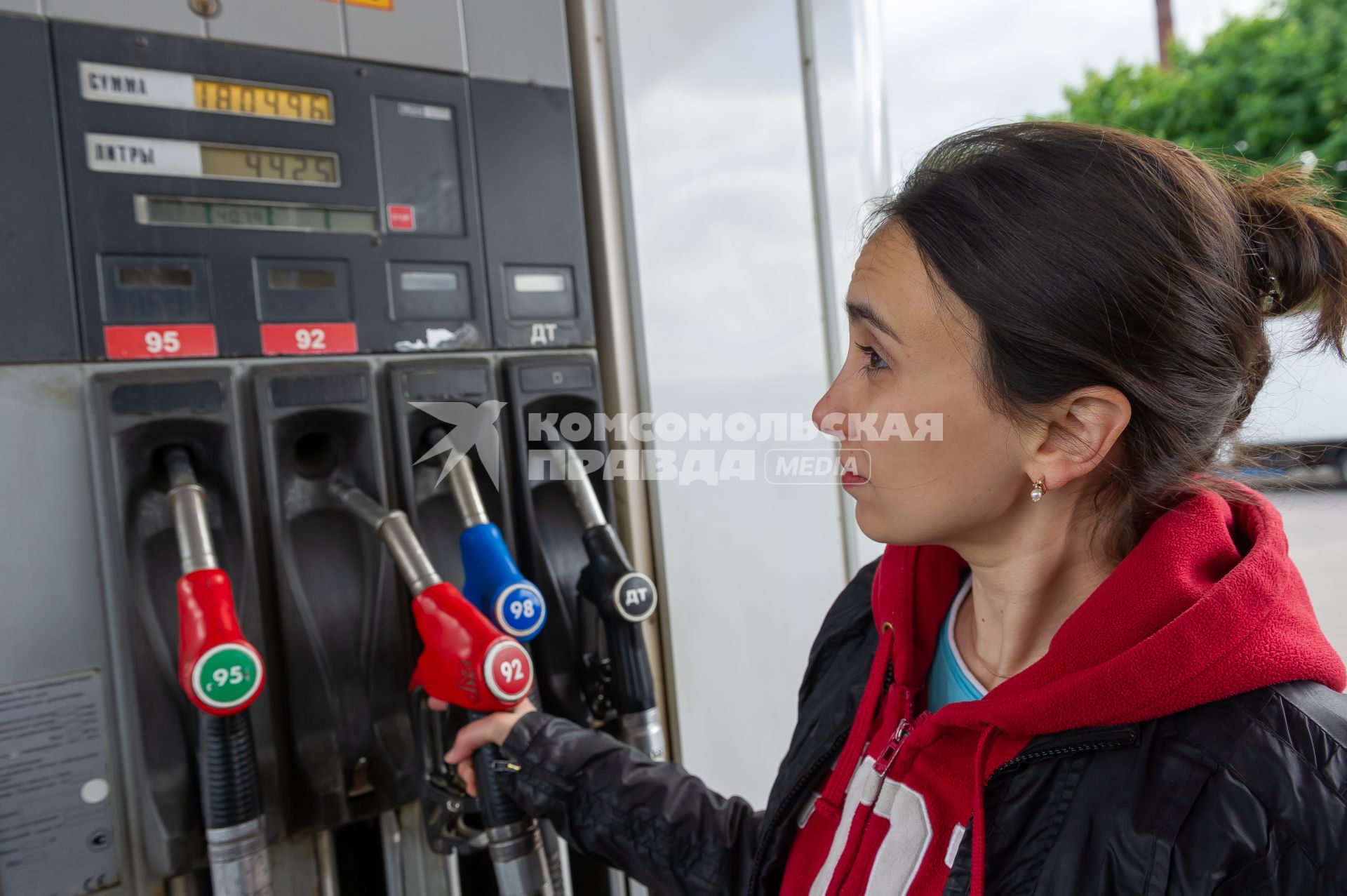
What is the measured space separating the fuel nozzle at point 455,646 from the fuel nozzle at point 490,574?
0.17 ft

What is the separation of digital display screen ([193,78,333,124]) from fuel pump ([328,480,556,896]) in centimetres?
42

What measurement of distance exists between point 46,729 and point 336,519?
0.34 m

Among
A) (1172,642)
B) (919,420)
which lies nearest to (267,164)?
(919,420)

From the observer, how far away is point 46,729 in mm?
950

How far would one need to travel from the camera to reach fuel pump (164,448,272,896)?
854 mm

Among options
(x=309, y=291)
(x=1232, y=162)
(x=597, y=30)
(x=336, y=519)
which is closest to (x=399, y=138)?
(x=309, y=291)

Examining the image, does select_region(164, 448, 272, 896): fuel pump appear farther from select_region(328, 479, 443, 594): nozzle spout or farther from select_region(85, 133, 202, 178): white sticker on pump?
select_region(85, 133, 202, 178): white sticker on pump

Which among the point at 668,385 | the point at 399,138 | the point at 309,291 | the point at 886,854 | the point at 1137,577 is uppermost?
the point at 399,138

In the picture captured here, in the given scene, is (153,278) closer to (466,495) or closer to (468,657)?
(466,495)

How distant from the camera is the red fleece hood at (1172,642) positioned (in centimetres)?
70

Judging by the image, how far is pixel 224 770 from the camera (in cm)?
90

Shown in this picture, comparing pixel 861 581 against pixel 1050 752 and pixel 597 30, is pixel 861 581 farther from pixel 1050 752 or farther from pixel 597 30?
pixel 597 30

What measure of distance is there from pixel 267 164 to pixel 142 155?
0.40 feet

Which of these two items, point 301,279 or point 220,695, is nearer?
point 220,695
